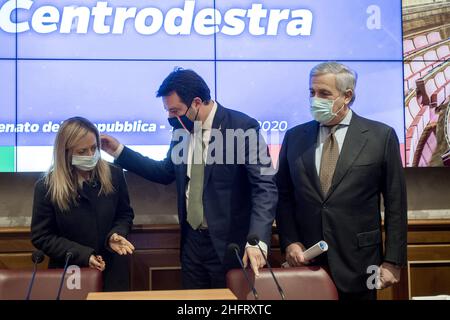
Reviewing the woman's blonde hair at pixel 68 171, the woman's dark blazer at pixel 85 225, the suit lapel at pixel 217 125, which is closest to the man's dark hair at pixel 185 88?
the suit lapel at pixel 217 125

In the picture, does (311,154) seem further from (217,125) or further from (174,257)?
(174,257)

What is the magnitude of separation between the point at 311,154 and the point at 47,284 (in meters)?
1.39

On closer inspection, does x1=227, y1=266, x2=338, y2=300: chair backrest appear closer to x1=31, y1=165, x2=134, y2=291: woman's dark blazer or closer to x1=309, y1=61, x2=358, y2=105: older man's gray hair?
x1=31, y1=165, x2=134, y2=291: woman's dark blazer

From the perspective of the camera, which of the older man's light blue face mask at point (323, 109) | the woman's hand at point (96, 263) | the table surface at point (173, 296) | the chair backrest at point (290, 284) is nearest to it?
the table surface at point (173, 296)

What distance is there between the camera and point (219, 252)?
3109 millimetres

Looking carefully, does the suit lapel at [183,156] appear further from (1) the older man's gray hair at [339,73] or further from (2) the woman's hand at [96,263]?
(1) the older man's gray hair at [339,73]

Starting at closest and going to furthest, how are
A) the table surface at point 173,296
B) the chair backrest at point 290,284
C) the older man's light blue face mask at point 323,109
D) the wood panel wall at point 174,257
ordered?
the table surface at point 173,296, the chair backrest at point 290,284, the older man's light blue face mask at point 323,109, the wood panel wall at point 174,257

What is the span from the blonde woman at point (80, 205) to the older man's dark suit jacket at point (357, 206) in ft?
3.10

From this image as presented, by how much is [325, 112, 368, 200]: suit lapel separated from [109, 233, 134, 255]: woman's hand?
3.27 ft

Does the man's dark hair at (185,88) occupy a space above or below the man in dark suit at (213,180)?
above

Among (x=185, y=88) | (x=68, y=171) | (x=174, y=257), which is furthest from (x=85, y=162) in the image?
(x=174, y=257)

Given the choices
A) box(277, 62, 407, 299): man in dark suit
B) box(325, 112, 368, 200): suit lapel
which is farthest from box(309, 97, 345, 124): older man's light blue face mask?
box(325, 112, 368, 200): suit lapel

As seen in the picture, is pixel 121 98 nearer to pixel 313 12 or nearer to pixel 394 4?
→ pixel 313 12

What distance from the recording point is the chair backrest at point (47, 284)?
2611 millimetres
